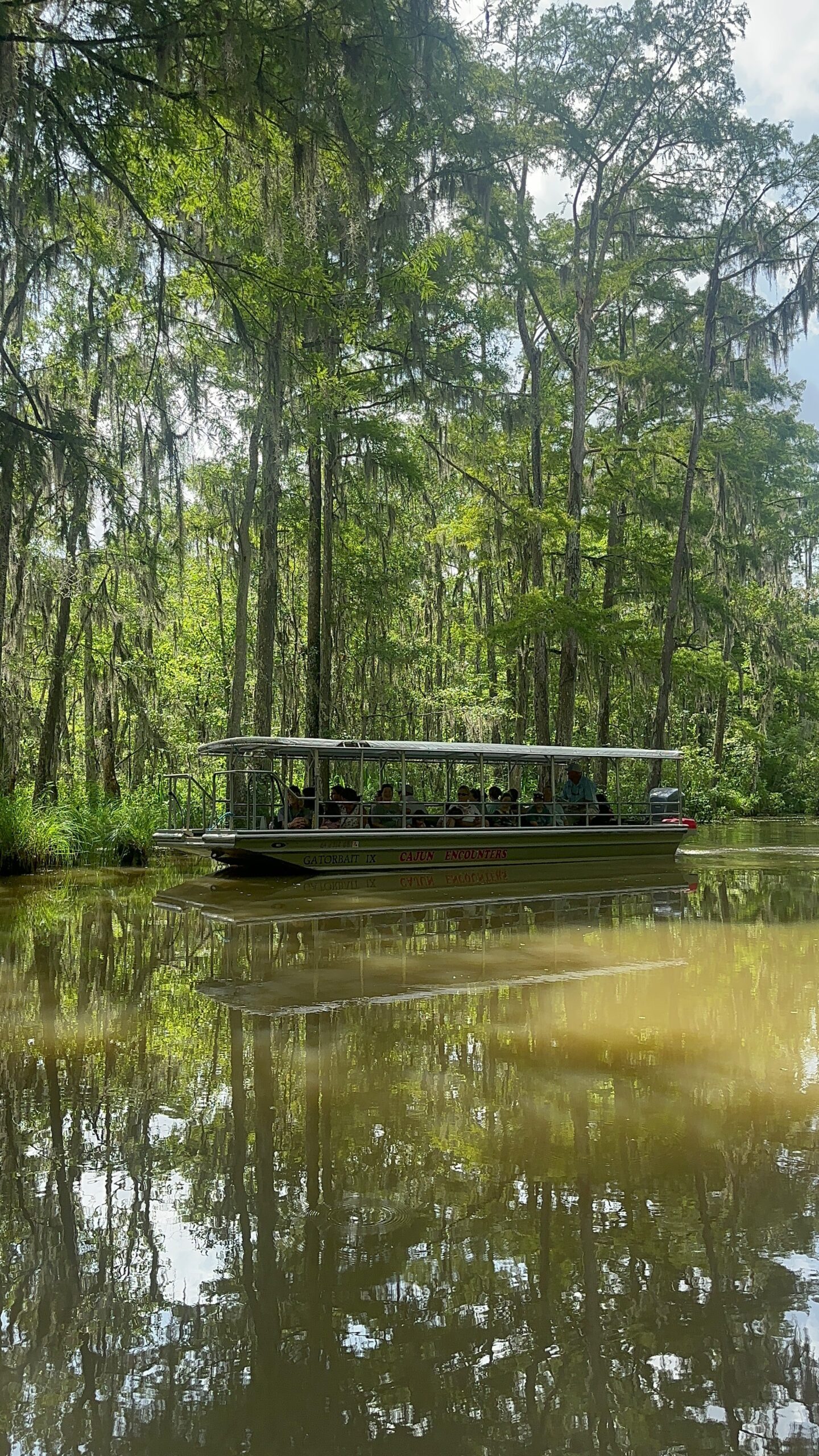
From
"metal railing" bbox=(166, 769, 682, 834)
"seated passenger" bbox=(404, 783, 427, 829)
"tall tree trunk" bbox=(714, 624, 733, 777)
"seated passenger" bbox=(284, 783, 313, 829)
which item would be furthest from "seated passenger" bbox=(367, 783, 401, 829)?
"tall tree trunk" bbox=(714, 624, 733, 777)

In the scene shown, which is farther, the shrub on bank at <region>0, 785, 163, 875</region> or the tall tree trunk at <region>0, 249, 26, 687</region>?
the shrub on bank at <region>0, 785, 163, 875</region>

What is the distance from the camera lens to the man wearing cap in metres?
19.6

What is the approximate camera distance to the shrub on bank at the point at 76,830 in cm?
1655

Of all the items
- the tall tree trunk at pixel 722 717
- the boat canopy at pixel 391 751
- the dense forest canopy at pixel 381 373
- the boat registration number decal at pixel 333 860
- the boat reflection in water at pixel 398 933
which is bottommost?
the boat reflection in water at pixel 398 933

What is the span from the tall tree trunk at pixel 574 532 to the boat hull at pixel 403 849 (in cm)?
356

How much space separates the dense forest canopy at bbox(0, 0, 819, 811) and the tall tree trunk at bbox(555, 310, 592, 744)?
10 centimetres

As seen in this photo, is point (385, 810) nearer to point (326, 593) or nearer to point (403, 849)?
point (403, 849)

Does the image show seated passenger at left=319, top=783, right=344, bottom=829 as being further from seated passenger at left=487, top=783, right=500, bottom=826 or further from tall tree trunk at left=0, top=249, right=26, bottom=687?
tall tree trunk at left=0, top=249, right=26, bottom=687

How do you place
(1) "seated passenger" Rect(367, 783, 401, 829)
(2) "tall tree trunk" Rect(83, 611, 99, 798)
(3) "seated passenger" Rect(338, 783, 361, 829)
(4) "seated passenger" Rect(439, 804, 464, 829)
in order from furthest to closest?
(2) "tall tree trunk" Rect(83, 611, 99, 798)
(4) "seated passenger" Rect(439, 804, 464, 829)
(1) "seated passenger" Rect(367, 783, 401, 829)
(3) "seated passenger" Rect(338, 783, 361, 829)

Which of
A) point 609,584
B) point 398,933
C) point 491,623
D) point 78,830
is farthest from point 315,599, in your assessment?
point 398,933

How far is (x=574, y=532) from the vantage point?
22.0 metres

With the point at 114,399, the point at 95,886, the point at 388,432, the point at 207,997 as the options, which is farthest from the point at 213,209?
the point at 207,997

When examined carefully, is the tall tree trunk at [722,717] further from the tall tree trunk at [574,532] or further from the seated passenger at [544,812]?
the seated passenger at [544,812]

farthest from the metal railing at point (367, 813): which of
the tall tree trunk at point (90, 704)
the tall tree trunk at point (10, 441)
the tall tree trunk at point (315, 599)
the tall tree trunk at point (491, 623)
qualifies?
the tall tree trunk at point (491, 623)
